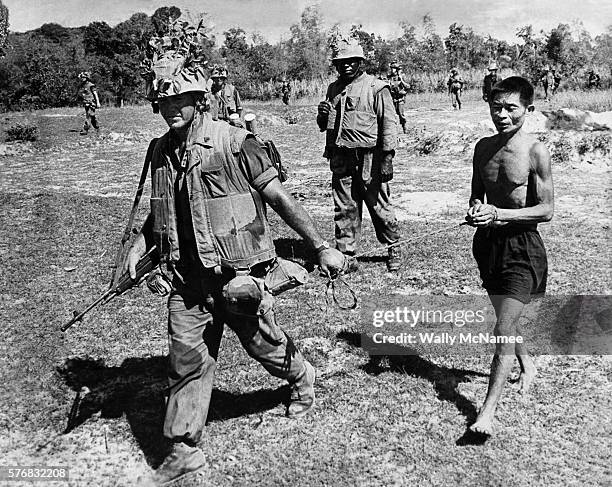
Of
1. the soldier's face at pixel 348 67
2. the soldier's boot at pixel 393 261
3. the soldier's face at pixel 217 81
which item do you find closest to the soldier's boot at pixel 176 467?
the soldier's boot at pixel 393 261

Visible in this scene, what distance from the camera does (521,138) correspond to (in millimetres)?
3797

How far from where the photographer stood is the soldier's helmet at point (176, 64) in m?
3.21

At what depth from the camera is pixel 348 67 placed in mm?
6566

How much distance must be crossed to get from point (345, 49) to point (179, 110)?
3.49 m

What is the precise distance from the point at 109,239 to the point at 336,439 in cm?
576

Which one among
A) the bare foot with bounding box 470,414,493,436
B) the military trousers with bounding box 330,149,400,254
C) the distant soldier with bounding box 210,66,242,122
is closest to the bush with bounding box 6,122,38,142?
the distant soldier with bounding box 210,66,242,122

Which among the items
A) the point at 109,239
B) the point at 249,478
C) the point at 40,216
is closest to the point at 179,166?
the point at 249,478

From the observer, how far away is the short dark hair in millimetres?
3645

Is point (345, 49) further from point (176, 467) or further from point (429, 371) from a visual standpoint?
point (176, 467)

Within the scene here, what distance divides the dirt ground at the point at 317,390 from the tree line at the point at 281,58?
70.2 ft

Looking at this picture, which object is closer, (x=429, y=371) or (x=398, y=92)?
(x=429, y=371)

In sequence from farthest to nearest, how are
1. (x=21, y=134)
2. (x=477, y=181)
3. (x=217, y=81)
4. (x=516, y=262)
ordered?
1. (x=21, y=134)
2. (x=217, y=81)
3. (x=477, y=181)
4. (x=516, y=262)

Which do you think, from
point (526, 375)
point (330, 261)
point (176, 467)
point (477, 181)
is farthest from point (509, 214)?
point (176, 467)

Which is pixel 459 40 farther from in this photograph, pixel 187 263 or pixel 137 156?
pixel 187 263
